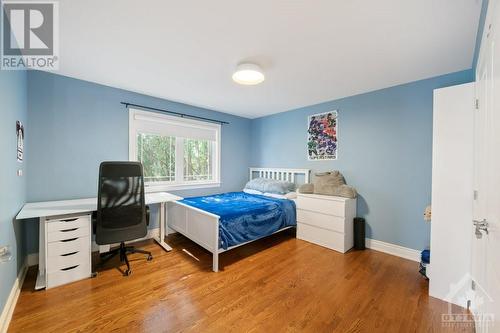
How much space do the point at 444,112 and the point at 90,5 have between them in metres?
3.14

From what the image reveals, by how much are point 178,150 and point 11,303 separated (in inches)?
106

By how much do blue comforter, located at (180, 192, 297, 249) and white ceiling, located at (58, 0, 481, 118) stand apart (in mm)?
1798

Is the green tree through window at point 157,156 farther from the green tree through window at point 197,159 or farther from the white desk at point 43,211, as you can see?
the white desk at point 43,211

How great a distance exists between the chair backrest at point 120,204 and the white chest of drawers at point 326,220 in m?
2.40

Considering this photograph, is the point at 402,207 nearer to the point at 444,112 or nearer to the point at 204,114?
the point at 444,112

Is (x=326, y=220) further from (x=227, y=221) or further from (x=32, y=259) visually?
(x=32, y=259)

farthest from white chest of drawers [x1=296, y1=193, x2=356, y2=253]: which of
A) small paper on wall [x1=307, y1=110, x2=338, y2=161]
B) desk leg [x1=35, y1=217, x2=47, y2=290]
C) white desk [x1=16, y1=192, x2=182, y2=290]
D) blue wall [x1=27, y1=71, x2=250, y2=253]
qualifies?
desk leg [x1=35, y1=217, x2=47, y2=290]

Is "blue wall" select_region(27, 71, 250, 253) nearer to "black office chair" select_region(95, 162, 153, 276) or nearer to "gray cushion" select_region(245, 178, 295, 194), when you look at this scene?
"black office chair" select_region(95, 162, 153, 276)

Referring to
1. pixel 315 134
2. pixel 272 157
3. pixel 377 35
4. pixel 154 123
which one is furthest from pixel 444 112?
pixel 154 123

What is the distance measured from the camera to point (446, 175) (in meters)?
1.91

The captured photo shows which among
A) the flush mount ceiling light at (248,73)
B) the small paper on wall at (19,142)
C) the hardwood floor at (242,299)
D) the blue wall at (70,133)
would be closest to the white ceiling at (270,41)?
the flush mount ceiling light at (248,73)

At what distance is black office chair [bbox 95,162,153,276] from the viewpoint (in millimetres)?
2238

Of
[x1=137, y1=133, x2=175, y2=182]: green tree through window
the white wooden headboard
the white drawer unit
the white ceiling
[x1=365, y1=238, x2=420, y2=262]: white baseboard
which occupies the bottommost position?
[x1=365, y1=238, x2=420, y2=262]: white baseboard

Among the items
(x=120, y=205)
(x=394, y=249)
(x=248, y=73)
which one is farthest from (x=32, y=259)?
(x=394, y=249)
